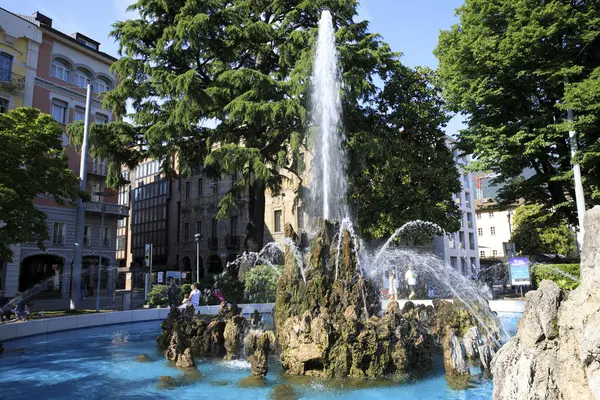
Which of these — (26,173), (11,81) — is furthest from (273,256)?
(11,81)

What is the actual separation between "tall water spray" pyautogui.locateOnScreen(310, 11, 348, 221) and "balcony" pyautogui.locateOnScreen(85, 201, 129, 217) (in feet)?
61.0

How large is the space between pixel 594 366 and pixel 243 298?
1872cm

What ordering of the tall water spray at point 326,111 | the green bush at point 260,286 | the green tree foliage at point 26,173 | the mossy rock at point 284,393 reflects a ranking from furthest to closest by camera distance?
the green bush at point 260,286 < the tall water spray at point 326,111 < the green tree foliage at point 26,173 < the mossy rock at point 284,393

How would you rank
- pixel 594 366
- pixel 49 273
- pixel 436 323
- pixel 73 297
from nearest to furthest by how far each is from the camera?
1. pixel 594 366
2. pixel 436 323
3. pixel 73 297
4. pixel 49 273

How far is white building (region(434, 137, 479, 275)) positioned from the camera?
46.5m

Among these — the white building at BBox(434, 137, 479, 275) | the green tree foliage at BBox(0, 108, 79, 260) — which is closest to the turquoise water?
the green tree foliage at BBox(0, 108, 79, 260)

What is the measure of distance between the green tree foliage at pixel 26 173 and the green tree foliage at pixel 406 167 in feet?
43.4

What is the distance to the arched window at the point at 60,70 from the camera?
31781 mm

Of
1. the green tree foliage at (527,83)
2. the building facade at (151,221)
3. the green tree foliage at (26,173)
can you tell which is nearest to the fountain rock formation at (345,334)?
the green tree foliage at (26,173)

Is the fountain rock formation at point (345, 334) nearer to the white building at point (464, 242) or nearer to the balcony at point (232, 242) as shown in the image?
the balcony at point (232, 242)

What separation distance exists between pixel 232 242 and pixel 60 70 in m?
21.8

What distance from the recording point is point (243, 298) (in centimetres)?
2156

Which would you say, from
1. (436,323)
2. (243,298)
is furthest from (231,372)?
(243,298)

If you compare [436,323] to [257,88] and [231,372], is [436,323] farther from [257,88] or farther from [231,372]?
[257,88]
